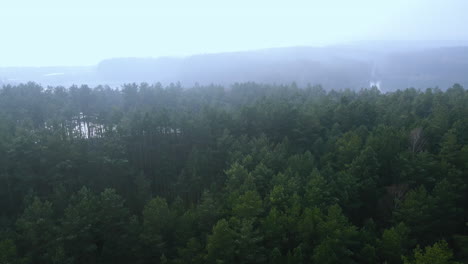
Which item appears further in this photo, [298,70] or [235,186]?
[298,70]

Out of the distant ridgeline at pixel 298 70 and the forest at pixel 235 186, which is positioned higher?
the distant ridgeline at pixel 298 70

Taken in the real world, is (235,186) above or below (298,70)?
below

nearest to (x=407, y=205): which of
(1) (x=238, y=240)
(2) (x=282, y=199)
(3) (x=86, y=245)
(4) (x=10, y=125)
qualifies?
(2) (x=282, y=199)

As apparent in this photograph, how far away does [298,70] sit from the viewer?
104 metres

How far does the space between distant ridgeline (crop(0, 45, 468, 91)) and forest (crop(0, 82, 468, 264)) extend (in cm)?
5387

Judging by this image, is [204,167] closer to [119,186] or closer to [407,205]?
[119,186]

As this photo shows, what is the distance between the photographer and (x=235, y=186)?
2622 cm

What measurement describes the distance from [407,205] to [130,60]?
97.8 metres

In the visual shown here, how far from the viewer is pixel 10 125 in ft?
107

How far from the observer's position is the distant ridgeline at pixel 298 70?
97.4 m

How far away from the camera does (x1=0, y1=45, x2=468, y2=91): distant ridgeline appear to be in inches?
3836

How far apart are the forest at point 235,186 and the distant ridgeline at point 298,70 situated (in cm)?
5387

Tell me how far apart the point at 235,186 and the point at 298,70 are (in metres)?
82.8

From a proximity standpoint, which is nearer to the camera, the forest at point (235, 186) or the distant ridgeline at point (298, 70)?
the forest at point (235, 186)
